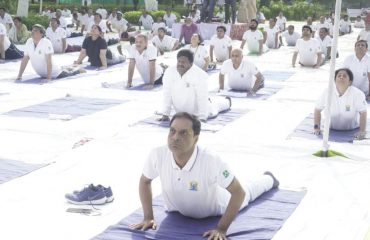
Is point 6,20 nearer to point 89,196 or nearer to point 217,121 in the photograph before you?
point 217,121

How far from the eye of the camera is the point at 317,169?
5789 mm

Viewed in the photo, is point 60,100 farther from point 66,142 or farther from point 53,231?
point 53,231

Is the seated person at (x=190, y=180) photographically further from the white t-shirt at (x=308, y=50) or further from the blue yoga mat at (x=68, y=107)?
the white t-shirt at (x=308, y=50)

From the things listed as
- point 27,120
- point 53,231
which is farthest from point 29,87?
point 53,231

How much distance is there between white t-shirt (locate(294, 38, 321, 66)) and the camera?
12.6 metres

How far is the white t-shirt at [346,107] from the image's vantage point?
6816 millimetres

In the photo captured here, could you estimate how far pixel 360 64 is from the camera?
902 cm

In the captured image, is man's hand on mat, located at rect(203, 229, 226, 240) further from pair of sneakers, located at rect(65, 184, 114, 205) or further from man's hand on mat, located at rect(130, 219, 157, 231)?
pair of sneakers, located at rect(65, 184, 114, 205)

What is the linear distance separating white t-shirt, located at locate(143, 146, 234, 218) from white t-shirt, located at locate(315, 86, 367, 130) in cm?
288

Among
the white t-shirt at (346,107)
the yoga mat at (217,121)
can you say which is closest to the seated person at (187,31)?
the yoga mat at (217,121)

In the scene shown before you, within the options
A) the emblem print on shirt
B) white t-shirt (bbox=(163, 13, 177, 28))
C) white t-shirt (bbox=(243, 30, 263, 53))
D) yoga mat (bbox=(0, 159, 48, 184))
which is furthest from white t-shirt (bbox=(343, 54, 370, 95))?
white t-shirt (bbox=(163, 13, 177, 28))

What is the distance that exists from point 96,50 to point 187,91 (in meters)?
5.16

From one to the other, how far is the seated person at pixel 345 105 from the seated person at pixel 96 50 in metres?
5.81

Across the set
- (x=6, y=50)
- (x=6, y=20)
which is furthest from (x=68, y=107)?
(x=6, y=20)
